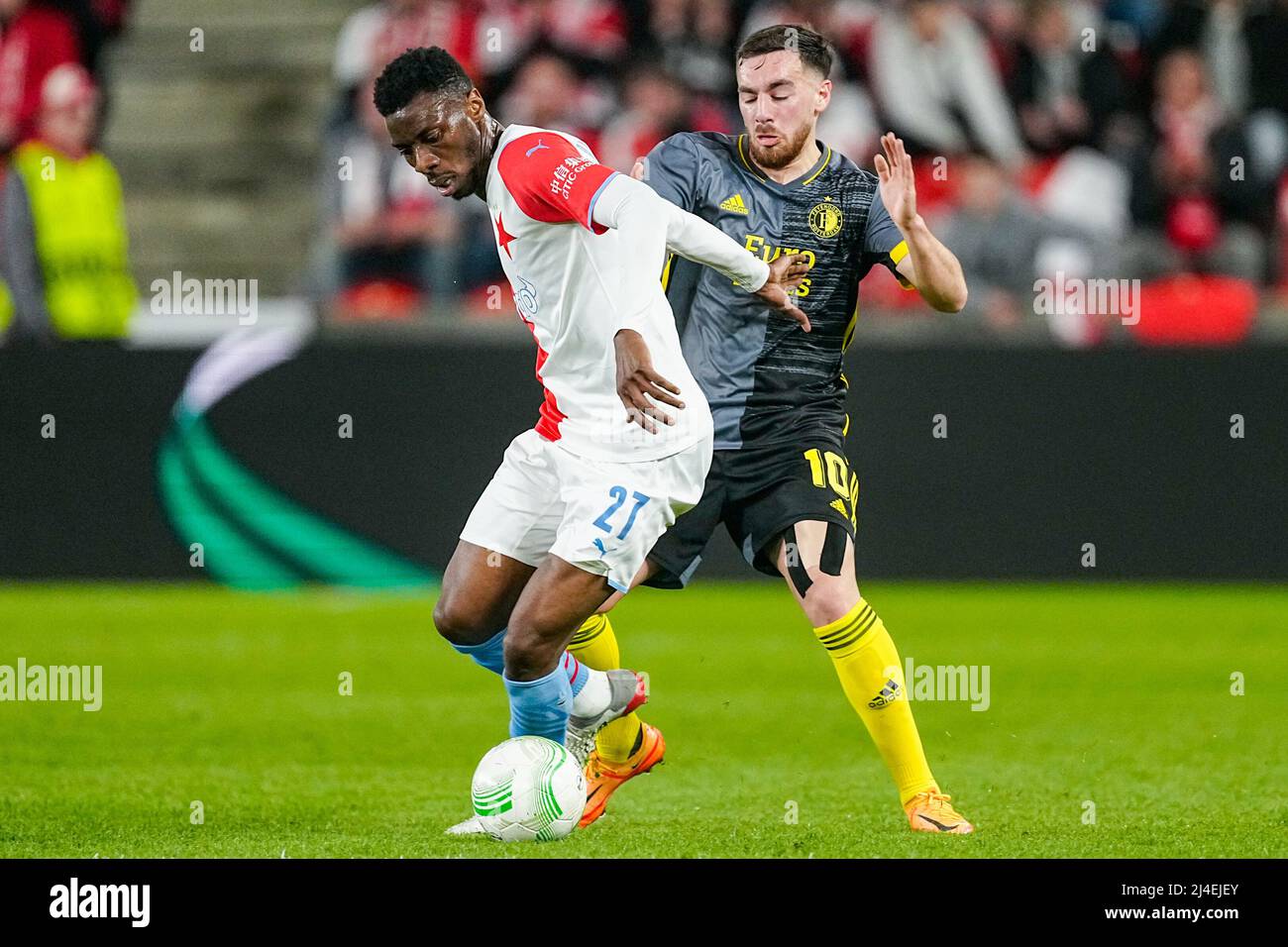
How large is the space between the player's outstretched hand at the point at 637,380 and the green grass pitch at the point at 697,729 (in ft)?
4.10

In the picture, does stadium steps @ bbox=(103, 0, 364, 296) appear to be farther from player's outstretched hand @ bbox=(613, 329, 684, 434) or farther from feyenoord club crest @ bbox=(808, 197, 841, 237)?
player's outstretched hand @ bbox=(613, 329, 684, 434)

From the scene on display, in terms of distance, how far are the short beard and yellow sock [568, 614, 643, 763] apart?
1.57 meters

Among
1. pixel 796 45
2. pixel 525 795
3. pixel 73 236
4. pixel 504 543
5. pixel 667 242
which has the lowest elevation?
pixel 525 795

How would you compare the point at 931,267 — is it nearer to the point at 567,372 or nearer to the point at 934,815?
the point at 567,372

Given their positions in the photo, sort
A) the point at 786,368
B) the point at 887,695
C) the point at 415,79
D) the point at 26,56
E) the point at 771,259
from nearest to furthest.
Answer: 1. the point at 415,79
2. the point at 887,695
3. the point at 771,259
4. the point at 786,368
5. the point at 26,56

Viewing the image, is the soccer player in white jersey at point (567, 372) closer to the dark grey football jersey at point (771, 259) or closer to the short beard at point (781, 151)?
the dark grey football jersey at point (771, 259)

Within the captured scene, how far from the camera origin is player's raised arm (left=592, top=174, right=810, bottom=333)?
5.28m

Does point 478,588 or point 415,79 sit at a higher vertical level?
point 415,79

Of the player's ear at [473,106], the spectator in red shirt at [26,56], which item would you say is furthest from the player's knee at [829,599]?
the spectator in red shirt at [26,56]

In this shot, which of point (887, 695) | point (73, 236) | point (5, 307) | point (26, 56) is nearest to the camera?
point (887, 695)

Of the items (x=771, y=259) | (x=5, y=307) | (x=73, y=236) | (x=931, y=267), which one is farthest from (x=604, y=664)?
(x=5, y=307)

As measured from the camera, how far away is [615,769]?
6.45 metres

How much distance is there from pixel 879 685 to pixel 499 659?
1.18 meters
